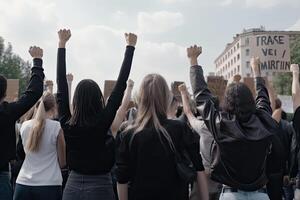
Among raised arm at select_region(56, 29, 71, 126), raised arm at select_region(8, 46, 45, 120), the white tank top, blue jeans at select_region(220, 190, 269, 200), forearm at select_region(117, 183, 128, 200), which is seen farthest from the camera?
the white tank top

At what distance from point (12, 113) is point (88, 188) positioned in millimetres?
926

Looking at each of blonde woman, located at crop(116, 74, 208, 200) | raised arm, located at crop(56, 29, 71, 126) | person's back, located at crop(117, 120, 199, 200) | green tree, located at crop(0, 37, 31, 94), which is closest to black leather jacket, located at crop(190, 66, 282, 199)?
blonde woman, located at crop(116, 74, 208, 200)

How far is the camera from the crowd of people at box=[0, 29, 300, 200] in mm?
3258

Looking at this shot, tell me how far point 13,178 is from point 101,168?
3.32 metres

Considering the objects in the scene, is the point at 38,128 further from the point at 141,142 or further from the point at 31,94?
the point at 141,142

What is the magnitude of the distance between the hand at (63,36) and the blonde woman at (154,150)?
119 centimetres

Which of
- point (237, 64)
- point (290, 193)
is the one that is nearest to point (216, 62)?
point (237, 64)

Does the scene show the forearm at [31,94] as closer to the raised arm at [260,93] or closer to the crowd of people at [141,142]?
the crowd of people at [141,142]

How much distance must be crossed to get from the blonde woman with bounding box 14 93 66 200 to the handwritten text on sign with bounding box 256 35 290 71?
750cm

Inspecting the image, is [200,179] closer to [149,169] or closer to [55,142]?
[149,169]

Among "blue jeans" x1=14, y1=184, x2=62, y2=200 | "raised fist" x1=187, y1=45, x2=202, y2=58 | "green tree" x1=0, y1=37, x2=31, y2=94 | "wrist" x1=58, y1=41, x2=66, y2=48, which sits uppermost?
"green tree" x1=0, y1=37, x2=31, y2=94

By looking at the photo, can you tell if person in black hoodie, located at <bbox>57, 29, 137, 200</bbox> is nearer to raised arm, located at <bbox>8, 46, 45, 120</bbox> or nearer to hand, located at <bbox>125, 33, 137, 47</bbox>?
hand, located at <bbox>125, 33, 137, 47</bbox>

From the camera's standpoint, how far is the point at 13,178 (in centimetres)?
656

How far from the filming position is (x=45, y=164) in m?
4.45
